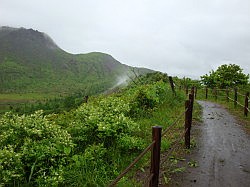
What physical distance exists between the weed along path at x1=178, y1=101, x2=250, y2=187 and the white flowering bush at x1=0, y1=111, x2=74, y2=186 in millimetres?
2642

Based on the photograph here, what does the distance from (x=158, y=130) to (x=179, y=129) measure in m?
5.72

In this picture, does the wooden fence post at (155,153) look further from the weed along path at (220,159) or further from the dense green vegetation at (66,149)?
the weed along path at (220,159)

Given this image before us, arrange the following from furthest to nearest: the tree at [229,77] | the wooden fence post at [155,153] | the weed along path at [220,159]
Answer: the tree at [229,77]
the weed along path at [220,159]
the wooden fence post at [155,153]

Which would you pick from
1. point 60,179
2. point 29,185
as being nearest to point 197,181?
point 60,179

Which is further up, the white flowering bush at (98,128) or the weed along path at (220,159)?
the white flowering bush at (98,128)

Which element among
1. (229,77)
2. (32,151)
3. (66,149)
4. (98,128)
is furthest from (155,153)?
(229,77)

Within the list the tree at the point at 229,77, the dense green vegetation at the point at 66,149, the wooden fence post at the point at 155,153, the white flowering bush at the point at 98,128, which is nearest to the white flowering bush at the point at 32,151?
the dense green vegetation at the point at 66,149

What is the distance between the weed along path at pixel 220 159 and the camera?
5406 millimetres

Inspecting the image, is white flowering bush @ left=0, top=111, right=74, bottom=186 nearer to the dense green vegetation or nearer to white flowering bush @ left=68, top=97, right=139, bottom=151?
the dense green vegetation

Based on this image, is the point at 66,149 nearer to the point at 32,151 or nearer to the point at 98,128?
the point at 32,151

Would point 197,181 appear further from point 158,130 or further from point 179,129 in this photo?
point 179,129

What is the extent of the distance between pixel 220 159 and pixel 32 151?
15.2 ft

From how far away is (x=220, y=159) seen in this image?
667 cm

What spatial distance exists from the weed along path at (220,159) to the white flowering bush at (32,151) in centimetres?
264
